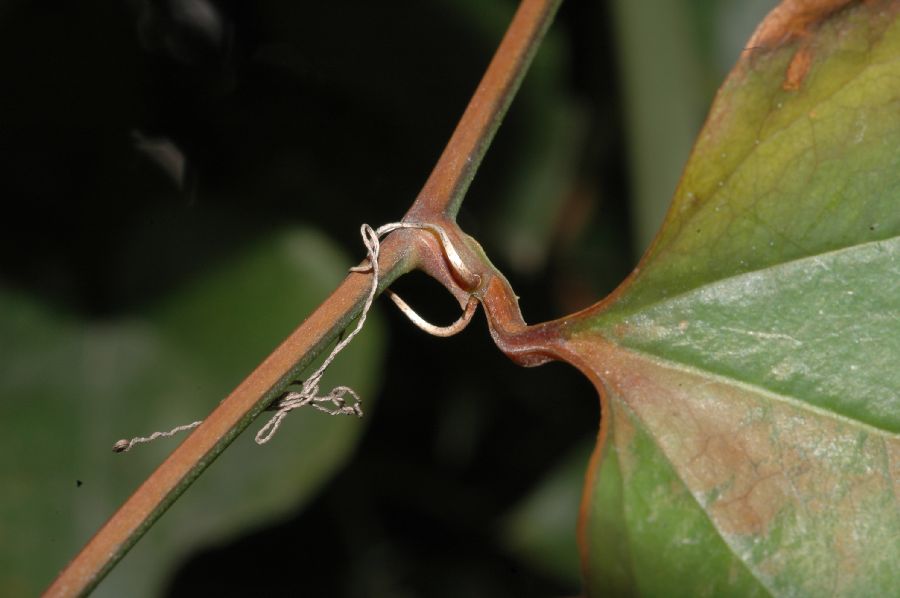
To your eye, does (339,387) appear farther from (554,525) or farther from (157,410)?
(554,525)

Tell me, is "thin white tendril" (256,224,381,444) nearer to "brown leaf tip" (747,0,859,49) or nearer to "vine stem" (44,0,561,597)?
"vine stem" (44,0,561,597)

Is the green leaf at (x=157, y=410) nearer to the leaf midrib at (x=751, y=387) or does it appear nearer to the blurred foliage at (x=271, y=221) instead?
the blurred foliage at (x=271, y=221)

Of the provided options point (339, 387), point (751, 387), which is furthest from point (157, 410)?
point (751, 387)

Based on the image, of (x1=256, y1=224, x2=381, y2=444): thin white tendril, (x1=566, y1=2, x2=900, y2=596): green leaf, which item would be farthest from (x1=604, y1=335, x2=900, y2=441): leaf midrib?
(x1=256, y1=224, x2=381, y2=444): thin white tendril

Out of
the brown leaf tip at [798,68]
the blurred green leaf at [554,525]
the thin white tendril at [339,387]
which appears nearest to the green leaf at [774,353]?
the brown leaf tip at [798,68]

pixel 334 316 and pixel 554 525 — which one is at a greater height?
pixel 334 316

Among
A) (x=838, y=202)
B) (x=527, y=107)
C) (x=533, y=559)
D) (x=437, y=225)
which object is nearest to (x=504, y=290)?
(x=437, y=225)
